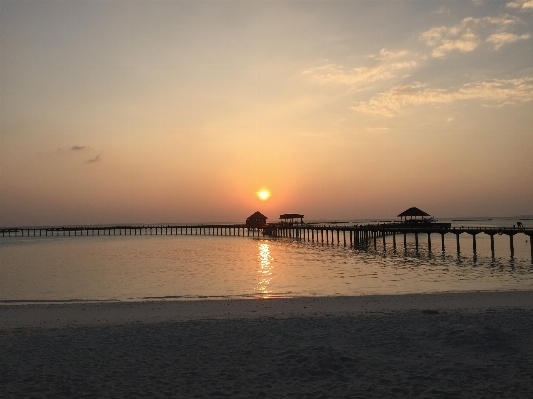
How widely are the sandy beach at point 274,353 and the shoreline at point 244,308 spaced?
Result: 12 centimetres

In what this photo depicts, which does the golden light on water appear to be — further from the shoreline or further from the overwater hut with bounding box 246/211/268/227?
the overwater hut with bounding box 246/211/268/227

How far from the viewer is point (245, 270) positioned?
30547 mm

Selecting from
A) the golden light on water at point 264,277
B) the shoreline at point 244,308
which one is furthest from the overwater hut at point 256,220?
the shoreline at point 244,308

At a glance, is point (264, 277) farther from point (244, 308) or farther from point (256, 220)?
point (256, 220)

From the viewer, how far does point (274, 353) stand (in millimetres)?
9156

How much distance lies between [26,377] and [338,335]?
6561 millimetres

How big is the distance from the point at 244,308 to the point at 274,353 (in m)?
6.44

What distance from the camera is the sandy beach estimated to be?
7340 millimetres

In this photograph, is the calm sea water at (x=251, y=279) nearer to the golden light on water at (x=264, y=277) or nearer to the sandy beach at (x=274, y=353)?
the golden light on water at (x=264, y=277)

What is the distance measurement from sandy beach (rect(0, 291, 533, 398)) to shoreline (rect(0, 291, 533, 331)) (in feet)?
0.39

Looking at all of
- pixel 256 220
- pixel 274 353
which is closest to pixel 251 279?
pixel 274 353

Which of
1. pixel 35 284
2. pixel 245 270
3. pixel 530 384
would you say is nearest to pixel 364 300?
pixel 530 384

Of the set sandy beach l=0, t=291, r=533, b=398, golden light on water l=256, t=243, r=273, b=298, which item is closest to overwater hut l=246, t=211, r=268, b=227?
golden light on water l=256, t=243, r=273, b=298

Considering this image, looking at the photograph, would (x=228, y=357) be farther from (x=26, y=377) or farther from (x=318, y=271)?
(x=318, y=271)
